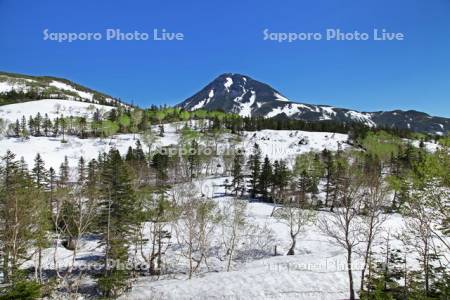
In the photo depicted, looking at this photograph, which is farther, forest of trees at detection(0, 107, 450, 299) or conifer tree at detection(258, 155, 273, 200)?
conifer tree at detection(258, 155, 273, 200)

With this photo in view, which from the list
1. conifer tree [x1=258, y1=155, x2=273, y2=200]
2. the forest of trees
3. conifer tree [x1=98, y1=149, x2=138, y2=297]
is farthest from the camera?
conifer tree [x1=258, y1=155, x2=273, y2=200]

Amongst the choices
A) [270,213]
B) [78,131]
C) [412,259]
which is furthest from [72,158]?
[412,259]

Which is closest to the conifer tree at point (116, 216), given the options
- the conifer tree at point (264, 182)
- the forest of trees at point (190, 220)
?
the forest of trees at point (190, 220)

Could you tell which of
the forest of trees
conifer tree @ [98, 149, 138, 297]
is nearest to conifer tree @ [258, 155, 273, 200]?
the forest of trees

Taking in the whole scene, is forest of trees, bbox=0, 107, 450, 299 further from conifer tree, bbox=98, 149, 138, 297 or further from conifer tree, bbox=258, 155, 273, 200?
conifer tree, bbox=258, 155, 273, 200

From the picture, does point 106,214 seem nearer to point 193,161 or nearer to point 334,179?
point 334,179

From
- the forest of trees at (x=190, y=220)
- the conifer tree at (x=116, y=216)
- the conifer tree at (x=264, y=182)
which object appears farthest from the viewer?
the conifer tree at (x=264, y=182)

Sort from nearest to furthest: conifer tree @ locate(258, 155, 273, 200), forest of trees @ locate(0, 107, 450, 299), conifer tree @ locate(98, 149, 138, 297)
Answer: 1. forest of trees @ locate(0, 107, 450, 299)
2. conifer tree @ locate(98, 149, 138, 297)
3. conifer tree @ locate(258, 155, 273, 200)

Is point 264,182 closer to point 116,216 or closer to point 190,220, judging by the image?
point 190,220

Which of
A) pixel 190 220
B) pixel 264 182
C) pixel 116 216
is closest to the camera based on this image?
pixel 190 220

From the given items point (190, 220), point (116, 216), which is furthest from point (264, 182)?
point (116, 216)

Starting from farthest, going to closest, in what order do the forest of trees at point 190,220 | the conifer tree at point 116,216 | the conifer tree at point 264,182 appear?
the conifer tree at point 264,182, the conifer tree at point 116,216, the forest of trees at point 190,220

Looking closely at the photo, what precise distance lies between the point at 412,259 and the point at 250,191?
48.4 meters

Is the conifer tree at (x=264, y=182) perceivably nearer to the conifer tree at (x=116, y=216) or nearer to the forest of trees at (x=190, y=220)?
the forest of trees at (x=190, y=220)
